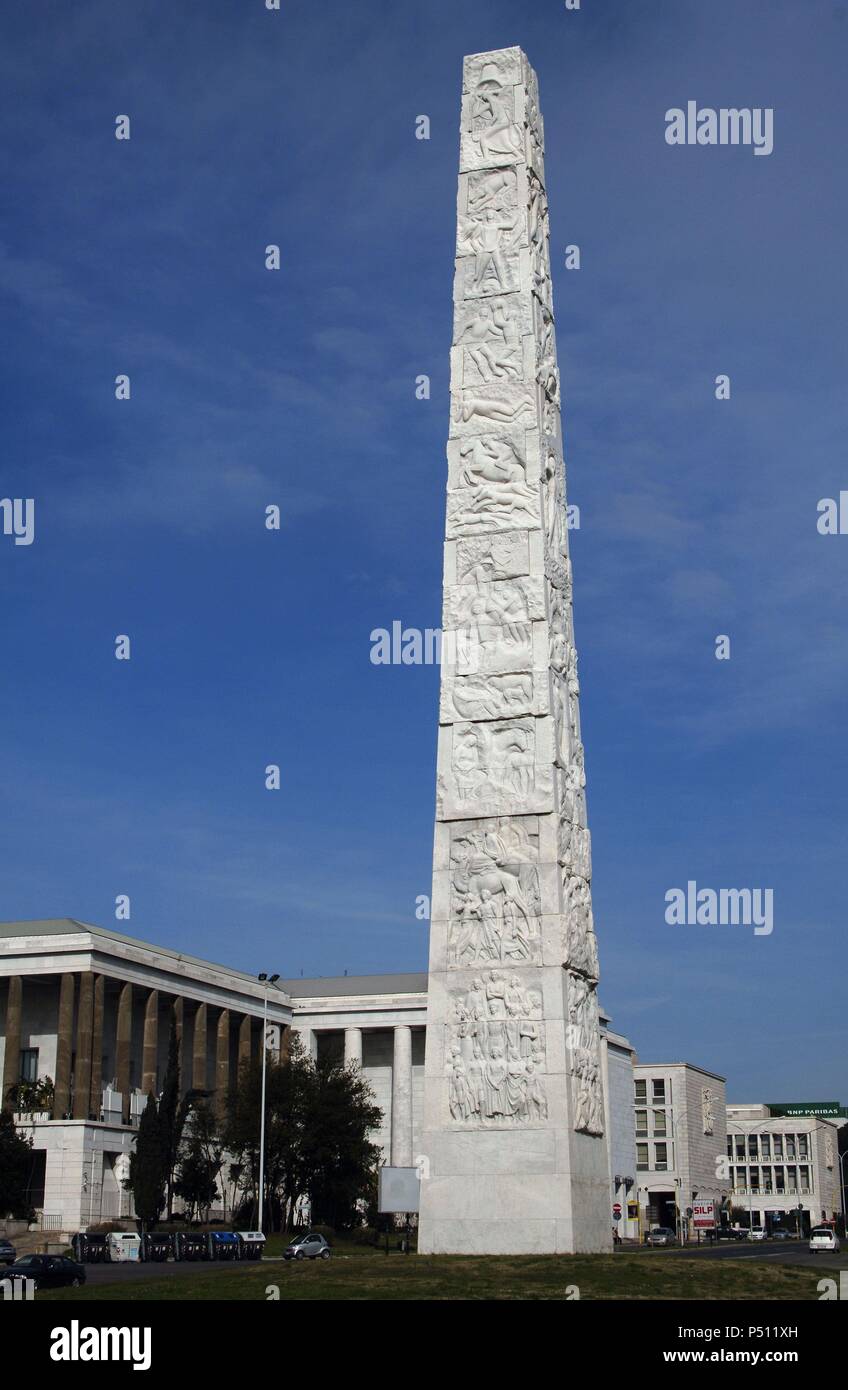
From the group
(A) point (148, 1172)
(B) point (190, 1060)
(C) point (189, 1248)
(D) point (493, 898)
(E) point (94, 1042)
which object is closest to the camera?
(D) point (493, 898)

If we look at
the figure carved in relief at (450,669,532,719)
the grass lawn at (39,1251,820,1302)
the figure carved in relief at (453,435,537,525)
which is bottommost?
the grass lawn at (39,1251,820,1302)

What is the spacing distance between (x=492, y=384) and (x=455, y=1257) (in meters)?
16.1

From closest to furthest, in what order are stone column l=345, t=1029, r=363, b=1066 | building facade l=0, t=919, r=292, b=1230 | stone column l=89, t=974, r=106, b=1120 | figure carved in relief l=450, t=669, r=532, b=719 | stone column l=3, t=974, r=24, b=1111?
figure carved in relief l=450, t=669, r=532, b=719 → building facade l=0, t=919, r=292, b=1230 → stone column l=89, t=974, r=106, b=1120 → stone column l=3, t=974, r=24, b=1111 → stone column l=345, t=1029, r=363, b=1066

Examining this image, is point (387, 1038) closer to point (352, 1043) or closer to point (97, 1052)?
point (352, 1043)

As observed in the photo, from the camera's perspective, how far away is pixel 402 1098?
9106 cm

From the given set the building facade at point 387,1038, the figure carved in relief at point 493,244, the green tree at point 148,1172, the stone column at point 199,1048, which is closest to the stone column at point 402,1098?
the building facade at point 387,1038

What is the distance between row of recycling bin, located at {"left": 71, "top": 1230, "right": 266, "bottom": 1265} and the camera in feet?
169

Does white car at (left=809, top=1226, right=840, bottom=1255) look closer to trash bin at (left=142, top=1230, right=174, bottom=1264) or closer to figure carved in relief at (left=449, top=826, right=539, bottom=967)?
trash bin at (left=142, top=1230, right=174, bottom=1264)

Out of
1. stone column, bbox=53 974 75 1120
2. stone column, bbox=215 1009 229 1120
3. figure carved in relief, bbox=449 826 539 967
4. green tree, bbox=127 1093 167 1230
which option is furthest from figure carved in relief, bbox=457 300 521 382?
stone column, bbox=215 1009 229 1120

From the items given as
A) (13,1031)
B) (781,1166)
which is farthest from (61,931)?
(781,1166)

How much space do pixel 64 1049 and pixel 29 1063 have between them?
27.0 feet

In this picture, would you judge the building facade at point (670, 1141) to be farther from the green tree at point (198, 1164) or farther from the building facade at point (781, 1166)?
the green tree at point (198, 1164)

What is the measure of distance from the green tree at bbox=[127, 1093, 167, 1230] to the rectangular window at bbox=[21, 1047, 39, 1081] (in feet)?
38.5

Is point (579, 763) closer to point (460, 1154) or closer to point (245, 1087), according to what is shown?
point (460, 1154)
